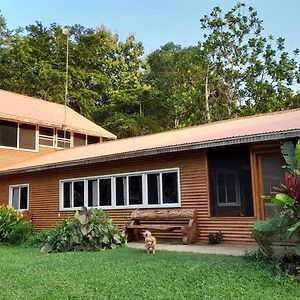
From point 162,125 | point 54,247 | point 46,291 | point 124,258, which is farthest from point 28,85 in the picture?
point 46,291

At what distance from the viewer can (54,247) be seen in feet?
34.8

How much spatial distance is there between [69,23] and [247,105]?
876 inches

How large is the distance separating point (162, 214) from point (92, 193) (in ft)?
11.7

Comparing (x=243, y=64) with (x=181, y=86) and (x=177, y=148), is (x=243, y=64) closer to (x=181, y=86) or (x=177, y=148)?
(x=181, y=86)

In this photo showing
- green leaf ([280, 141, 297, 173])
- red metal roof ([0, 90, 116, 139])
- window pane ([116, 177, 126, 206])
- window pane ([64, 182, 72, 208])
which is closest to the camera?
green leaf ([280, 141, 297, 173])

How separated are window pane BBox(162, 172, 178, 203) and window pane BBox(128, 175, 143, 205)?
93 centimetres

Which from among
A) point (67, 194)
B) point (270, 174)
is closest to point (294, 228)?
point (270, 174)

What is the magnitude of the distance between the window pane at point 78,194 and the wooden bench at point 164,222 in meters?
2.82

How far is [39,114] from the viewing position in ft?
70.4

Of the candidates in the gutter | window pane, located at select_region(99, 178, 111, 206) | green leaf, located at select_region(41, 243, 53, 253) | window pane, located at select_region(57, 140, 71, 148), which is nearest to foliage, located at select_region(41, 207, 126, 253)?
green leaf, located at select_region(41, 243, 53, 253)

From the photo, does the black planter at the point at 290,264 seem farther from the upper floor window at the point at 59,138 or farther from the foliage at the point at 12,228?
the upper floor window at the point at 59,138

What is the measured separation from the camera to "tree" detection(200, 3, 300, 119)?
2872cm

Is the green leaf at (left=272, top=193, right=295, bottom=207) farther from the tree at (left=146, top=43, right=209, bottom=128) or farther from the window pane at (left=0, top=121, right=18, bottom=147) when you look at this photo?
the tree at (left=146, top=43, right=209, bottom=128)

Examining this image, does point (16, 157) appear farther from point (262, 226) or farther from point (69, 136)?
point (262, 226)
